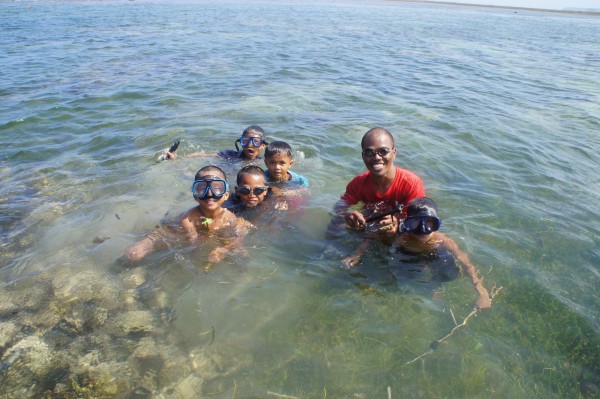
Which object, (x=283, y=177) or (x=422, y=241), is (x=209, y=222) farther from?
(x=422, y=241)

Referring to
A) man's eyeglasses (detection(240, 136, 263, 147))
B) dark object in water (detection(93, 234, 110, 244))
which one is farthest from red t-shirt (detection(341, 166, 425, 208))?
dark object in water (detection(93, 234, 110, 244))

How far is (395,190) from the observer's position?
4.78m

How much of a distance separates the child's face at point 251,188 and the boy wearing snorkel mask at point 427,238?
1969 mm

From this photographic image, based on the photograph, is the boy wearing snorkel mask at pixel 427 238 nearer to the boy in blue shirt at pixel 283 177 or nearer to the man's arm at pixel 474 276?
the man's arm at pixel 474 276

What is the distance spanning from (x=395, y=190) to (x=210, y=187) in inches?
86.0

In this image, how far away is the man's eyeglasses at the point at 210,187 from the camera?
189 inches

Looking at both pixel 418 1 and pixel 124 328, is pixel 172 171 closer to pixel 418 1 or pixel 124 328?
pixel 124 328

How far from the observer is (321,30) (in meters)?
29.4

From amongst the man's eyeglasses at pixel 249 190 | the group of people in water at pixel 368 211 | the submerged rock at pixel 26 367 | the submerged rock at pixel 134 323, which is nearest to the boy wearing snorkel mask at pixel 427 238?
the group of people in water at pixel 368 211

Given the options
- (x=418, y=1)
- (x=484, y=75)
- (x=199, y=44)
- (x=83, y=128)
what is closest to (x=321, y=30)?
(x=199, y=44)

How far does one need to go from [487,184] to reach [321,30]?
2571cm

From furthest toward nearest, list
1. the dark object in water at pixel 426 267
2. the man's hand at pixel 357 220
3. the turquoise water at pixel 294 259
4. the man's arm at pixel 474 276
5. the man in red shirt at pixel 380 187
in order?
the man's hand at pixel 357 220
the man in red shirt at pixel 380 187
the dark object in water at pixel 426 267
the man's arm at pixel 474 276
the turquoise water at pixel 294 259

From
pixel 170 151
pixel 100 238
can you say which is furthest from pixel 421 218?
pixel 170 151

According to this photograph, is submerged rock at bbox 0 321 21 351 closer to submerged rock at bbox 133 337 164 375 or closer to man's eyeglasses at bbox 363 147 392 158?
submerged rock at bbox 133 337 164 375
